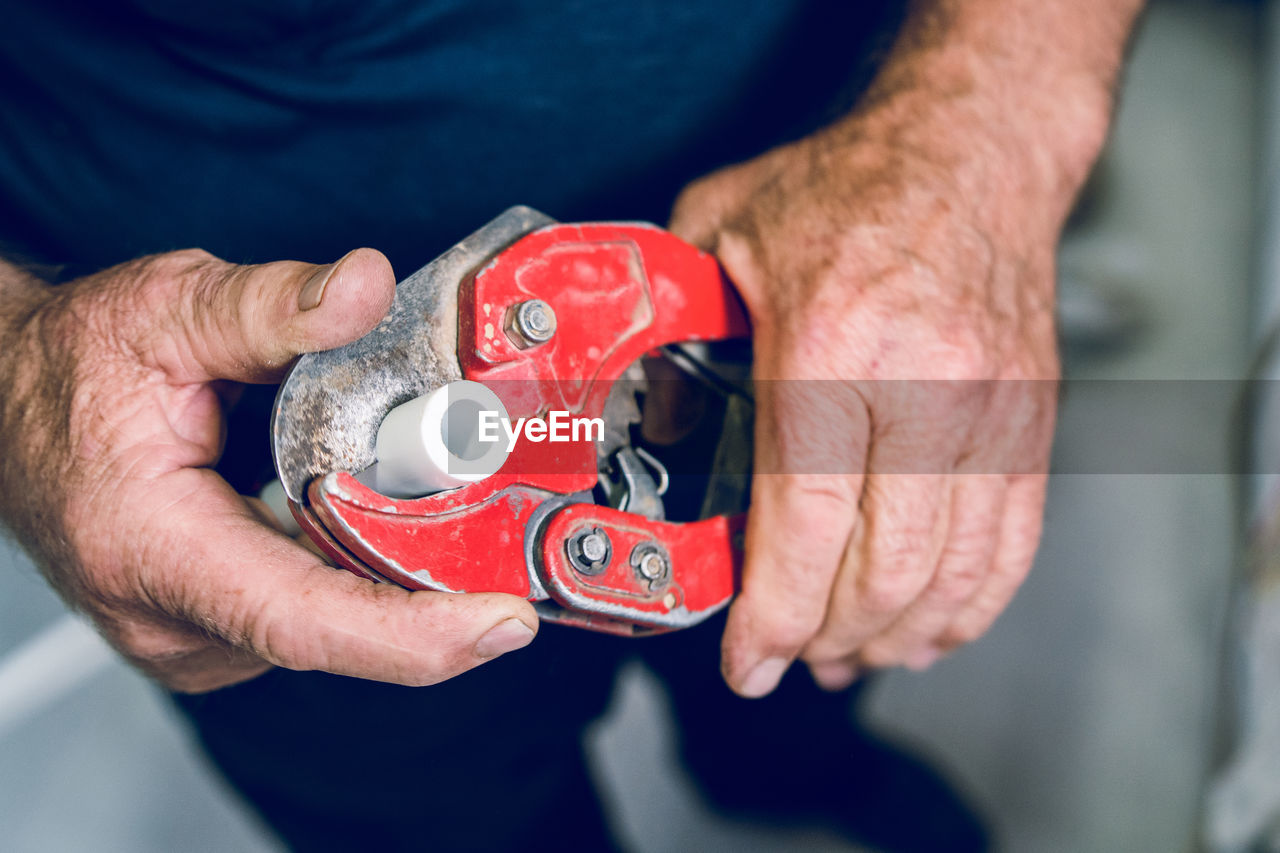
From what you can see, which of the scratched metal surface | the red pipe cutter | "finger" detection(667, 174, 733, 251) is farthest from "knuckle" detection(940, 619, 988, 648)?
the scratched metal surface

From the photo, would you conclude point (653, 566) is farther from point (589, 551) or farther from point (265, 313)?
point (265, 313)

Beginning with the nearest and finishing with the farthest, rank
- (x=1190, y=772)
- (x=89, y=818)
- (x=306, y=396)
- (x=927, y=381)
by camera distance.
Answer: (x=306, y=396) < (x=927, y=381) < (x=89, y=818) < (x=1190, y=772)

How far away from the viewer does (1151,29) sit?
1638mm

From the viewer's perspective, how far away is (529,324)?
0.41 meters

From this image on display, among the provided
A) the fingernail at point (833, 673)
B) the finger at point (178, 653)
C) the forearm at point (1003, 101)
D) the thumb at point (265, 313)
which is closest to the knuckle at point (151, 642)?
the finger at point (178, 653)

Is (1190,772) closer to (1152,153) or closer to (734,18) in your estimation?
(1152,153)

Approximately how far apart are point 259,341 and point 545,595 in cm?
18

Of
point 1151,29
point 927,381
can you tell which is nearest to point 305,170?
point 927,381

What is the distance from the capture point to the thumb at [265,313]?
1.16ft

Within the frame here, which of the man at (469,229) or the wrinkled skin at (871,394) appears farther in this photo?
the wrinkled skin at (871,394)

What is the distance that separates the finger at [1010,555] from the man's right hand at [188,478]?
0.41 metres

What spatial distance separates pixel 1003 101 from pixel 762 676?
0.49 m

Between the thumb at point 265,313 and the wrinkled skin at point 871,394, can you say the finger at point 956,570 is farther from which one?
the thumb at point 265,313

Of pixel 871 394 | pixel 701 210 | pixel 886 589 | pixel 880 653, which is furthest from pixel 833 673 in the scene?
pixel 701 210
